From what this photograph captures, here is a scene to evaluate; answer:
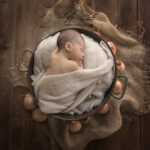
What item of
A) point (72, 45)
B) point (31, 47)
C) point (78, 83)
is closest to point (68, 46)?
point (72, 45)

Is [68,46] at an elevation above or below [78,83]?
above

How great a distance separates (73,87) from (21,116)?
47 centimetres

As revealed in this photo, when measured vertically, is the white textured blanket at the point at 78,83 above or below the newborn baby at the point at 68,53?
below

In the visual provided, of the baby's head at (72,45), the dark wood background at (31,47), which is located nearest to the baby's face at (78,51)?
the baby's head at (72,45)

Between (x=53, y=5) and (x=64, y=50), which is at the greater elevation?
(x=53, y=5)

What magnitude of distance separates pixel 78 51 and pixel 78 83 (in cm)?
13

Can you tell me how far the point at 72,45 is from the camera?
770mm

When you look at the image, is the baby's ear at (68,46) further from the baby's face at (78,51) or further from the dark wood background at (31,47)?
the dark wood background at (31,47)

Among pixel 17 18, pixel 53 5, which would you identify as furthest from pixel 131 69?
pixel 17 18

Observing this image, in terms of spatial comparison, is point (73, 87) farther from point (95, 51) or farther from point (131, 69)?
point (131, 69)

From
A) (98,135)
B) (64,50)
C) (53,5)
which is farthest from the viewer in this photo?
(53,5)

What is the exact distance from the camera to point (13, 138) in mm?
1102

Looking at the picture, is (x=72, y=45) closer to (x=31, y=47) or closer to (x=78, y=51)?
(x=78, y=51)

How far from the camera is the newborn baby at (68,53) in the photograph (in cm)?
77
